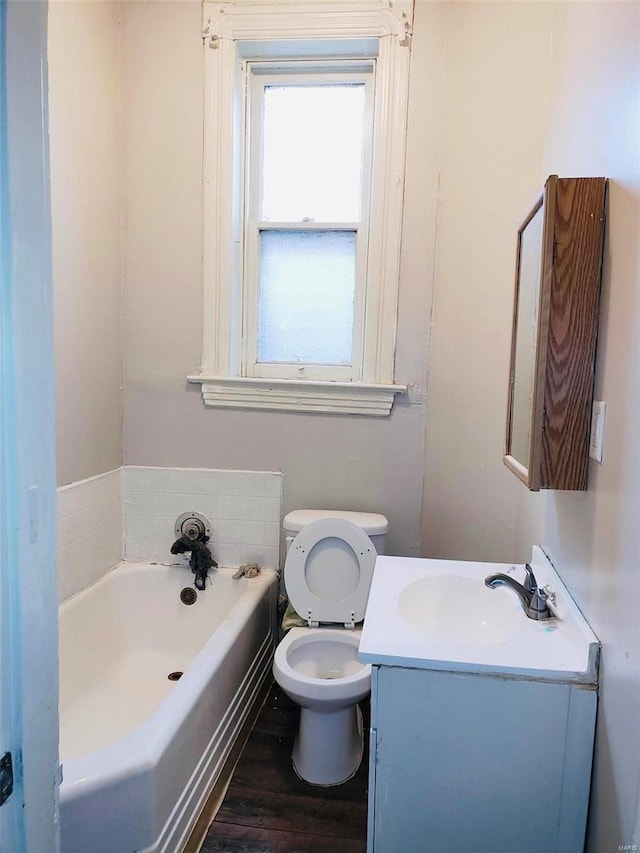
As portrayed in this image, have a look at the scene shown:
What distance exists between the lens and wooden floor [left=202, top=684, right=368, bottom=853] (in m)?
1.46

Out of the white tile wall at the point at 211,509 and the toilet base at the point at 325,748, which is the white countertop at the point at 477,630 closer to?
the toilet base at the point at 325,748

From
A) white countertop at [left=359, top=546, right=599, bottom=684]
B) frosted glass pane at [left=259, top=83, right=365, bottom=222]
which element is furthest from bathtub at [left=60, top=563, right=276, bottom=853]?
frosted glass pane at [left=259, top=83, right=365, bottom=222]

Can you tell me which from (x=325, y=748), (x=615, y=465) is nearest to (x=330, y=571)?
(x=325, y=748)

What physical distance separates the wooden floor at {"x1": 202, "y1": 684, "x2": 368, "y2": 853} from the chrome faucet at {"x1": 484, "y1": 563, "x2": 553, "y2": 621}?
0.87m

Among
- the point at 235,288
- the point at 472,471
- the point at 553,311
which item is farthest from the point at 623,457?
the point at 235,288

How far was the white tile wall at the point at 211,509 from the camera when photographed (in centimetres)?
226

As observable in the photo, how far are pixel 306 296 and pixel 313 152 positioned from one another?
61cm

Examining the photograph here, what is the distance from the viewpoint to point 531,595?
1.21 metres

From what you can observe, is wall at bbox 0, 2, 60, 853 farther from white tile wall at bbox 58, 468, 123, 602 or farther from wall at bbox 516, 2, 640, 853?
white tile wall at bbox 58, 468, 123, 602

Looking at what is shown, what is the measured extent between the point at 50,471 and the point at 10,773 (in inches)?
12.5

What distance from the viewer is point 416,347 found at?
212cm

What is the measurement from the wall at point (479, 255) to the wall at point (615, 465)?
0.55 metres

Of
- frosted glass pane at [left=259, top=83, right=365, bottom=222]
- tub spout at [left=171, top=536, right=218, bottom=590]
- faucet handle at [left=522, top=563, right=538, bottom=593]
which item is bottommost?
tub spout at [left=171, top=536, right=218, bottom=590]

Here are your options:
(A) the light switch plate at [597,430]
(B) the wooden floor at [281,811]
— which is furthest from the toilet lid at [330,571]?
(A) the light switch plate at [597,430]
